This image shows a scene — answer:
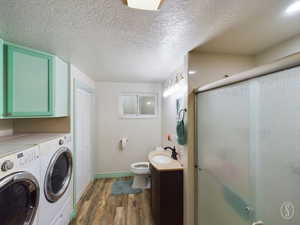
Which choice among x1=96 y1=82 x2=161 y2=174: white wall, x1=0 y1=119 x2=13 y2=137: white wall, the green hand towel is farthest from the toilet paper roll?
x1=0 y1=119 x2=13 y2=137: white wall

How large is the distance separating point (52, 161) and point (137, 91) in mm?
2396

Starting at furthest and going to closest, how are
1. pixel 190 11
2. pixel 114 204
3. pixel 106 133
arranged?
pixel 106 133, pixel 114 204, pixel 190 11

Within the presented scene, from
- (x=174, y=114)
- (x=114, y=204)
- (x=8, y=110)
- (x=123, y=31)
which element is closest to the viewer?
(x=123, y=31)

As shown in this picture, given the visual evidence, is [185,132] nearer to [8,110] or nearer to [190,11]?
[190,11]

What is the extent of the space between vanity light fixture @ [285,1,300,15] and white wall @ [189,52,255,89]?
76 centimetres

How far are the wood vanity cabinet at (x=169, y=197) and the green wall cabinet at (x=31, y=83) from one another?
5.12ft

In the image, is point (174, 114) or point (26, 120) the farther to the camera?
point (174, 114)

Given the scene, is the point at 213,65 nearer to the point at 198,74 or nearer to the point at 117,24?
the point at 198,74

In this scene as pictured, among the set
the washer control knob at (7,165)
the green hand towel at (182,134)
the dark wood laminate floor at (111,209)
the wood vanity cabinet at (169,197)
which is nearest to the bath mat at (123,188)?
the dark wood laminate floor at (111,209)

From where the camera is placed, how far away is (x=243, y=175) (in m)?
1.05

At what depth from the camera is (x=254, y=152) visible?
95cm

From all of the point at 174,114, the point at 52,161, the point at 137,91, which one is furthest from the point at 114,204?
the point at 137,91

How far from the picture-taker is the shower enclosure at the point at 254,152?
0.75m

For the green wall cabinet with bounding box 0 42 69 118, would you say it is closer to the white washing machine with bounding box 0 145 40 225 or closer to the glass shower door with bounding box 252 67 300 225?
the white washing machine with bounding box 0 145 40 225
